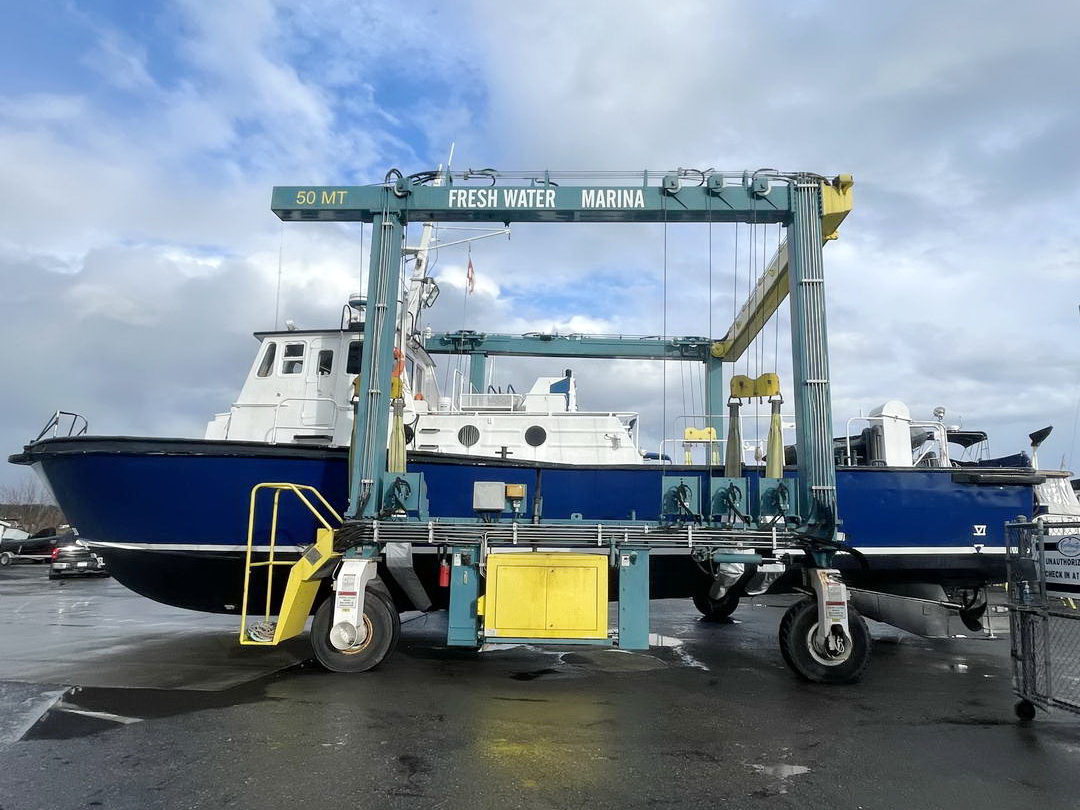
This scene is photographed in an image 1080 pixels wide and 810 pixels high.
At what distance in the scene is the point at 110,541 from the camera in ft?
29.4

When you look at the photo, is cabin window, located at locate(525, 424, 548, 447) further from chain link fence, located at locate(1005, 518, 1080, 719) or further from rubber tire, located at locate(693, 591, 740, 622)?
chain link fence, located at locate(1005, 518, 1080, 719)

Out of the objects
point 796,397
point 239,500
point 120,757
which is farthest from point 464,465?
point 120,757

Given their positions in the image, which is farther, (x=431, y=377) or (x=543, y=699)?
(x=431, y=377)

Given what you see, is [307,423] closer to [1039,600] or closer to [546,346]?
[546,346]

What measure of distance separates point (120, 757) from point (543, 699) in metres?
3.35

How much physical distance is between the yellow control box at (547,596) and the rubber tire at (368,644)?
101 centimetres

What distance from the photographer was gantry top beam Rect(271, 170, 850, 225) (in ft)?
28.2

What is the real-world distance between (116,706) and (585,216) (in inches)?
268

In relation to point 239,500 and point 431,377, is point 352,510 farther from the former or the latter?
point 431,377

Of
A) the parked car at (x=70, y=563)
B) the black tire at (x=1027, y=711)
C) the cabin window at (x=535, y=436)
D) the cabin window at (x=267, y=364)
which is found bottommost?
the parked car at (x=70, y=563)

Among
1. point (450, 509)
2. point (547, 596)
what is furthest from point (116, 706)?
point (450, 509)

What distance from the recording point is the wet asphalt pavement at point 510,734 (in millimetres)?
4105

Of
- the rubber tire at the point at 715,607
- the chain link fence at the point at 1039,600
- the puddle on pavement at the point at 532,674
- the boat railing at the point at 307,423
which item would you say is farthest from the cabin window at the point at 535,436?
the chain link fence at the point at 1039,600

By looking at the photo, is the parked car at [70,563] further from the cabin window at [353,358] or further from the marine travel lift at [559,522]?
the marine travel lift at [559,522]
